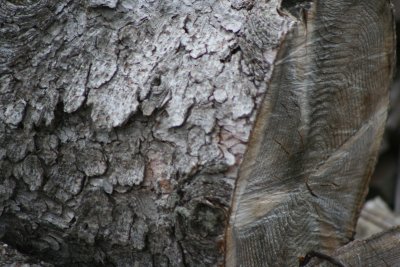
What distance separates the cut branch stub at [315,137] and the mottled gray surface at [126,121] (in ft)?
0.18

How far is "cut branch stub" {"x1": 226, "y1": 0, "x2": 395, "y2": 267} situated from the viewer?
4.47 feet

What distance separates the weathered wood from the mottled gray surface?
1.24ft

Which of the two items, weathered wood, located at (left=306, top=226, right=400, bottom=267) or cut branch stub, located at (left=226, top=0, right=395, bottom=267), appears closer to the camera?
cut branch stub, located at (left=226, top=0, right=395, bottom=267)

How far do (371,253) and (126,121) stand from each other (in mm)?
689

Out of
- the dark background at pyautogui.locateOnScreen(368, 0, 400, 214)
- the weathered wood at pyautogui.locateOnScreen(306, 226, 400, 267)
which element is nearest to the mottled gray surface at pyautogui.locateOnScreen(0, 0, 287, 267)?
the weathered wood at pyautogui.locateOnScreen(306, 226, 400, 267)

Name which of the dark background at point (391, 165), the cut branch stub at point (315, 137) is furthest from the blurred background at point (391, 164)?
the cut branch stub at point (315, 137)

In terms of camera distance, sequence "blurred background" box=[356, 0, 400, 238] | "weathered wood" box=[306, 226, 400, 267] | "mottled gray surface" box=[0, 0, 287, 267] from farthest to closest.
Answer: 1. "blurred background" box=[356, 0, 400, 238]
2. "weathered wood" box=[306, 226, 400, 267]
3. "mottled gray surface" box=[0, 0, 287, 267]

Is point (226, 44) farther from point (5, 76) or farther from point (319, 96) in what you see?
point (5, 76)

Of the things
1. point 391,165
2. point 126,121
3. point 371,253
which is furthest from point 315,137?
point 391,165

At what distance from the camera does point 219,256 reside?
134cm

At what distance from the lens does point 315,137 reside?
1.54 metres

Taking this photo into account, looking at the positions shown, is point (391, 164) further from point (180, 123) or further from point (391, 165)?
point (180, 123)

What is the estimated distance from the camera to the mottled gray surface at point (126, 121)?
1.34 m

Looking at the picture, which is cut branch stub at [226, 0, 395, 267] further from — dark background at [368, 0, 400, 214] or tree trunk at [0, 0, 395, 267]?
dark background at [368, 0, 400, 214]
